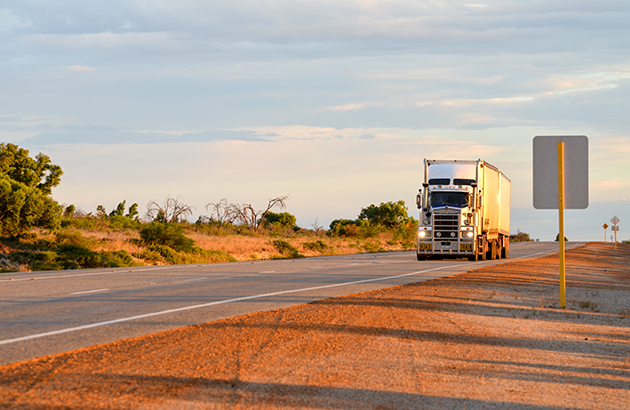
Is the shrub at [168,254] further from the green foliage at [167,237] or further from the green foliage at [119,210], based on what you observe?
the green foliage at [119,210]

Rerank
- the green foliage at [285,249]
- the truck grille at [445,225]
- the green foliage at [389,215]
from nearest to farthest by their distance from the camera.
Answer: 1. the truck grille at [445,225]
2. the green foliage at [285,249]
3. the green foliage at [389,215]

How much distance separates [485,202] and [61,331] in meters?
26.9

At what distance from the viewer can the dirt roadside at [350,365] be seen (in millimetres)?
5398

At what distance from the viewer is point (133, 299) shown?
12.3 meters

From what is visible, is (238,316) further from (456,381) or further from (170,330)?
(456,381)

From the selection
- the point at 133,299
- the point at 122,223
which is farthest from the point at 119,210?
the point at 133,299

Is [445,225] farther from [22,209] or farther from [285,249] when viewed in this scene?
[22,209]

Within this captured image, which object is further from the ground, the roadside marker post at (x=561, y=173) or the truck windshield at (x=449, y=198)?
the truck windshield at (x=449, y=198)

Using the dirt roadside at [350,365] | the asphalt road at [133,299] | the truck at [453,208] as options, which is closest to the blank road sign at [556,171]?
the dirt roadside at [350,365]

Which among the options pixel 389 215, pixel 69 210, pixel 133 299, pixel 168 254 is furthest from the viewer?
pixel 389 215

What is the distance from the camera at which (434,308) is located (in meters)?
11.9

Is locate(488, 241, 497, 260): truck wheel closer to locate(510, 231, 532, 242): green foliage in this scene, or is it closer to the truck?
the truck

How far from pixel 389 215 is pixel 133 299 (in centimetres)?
7768

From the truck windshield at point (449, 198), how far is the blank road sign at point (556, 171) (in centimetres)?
1828
